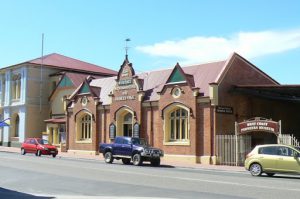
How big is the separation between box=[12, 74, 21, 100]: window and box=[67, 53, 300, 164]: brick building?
57.8 feet

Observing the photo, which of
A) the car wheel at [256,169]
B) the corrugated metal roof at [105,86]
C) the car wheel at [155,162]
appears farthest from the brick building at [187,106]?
the car wheel at [256,169]

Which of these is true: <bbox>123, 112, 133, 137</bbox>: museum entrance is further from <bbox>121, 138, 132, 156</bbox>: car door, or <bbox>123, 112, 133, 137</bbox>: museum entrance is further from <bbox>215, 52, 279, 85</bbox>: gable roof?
<bbox>215, 52, 279, 85</bbox>: gable roof

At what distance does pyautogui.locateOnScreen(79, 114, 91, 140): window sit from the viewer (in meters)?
42.6

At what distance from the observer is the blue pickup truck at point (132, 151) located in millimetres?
28047

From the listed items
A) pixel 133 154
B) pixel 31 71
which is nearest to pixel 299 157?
pixel 133 154

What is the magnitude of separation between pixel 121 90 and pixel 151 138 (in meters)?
5.18

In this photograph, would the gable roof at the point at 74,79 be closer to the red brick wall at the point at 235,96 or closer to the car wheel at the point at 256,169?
the red brick wall at the point at 235,96

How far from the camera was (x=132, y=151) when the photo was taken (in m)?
28.8

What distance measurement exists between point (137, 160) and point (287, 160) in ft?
33.8

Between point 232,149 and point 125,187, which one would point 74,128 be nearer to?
point 232,149

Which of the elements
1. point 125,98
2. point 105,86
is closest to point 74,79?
point 105,86

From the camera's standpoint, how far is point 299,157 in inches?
797

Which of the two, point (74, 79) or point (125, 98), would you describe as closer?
point (125, 98)

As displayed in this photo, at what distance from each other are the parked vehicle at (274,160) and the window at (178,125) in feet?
38.1
